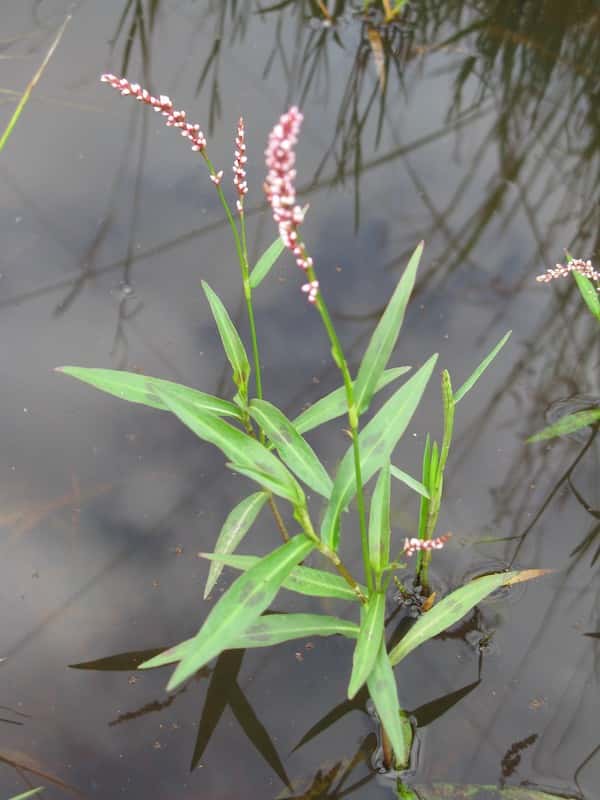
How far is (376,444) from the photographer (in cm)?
186

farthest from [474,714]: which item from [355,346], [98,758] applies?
[355,346]

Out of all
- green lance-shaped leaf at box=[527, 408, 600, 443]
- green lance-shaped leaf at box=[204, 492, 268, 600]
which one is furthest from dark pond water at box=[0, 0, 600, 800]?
green lance-shaped leaf at box=[204, 492, 268, 600]

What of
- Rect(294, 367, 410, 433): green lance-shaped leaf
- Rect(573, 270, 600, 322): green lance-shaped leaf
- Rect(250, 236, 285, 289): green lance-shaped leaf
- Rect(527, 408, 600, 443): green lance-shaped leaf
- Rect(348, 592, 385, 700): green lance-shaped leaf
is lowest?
Rect(348, 592, 385, 700): green lance-shaped leaf

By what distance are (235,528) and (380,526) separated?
34cm

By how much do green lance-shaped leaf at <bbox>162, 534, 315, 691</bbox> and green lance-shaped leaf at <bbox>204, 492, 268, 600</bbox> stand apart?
42 cm

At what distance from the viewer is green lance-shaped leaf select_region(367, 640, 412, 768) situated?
1.70m

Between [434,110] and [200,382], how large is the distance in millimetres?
1620

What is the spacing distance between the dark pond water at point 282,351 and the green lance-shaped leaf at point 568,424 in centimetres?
5

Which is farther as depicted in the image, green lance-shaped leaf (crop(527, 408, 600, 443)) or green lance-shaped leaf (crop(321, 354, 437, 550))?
green lance-shaped leaf (crop(527, 408, 600, 443))

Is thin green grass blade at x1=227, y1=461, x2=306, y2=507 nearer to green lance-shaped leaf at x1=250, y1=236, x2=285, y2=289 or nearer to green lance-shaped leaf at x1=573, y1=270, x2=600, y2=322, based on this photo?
green lance-shaped leaf at x1=250, y1=236, x2=285, y2=289

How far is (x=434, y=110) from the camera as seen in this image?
3.52m

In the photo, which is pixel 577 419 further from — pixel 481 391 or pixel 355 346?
pixel 355 346

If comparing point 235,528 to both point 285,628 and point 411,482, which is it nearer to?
point 285,628

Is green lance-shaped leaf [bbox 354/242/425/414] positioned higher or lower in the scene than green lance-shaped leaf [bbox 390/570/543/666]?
higher
